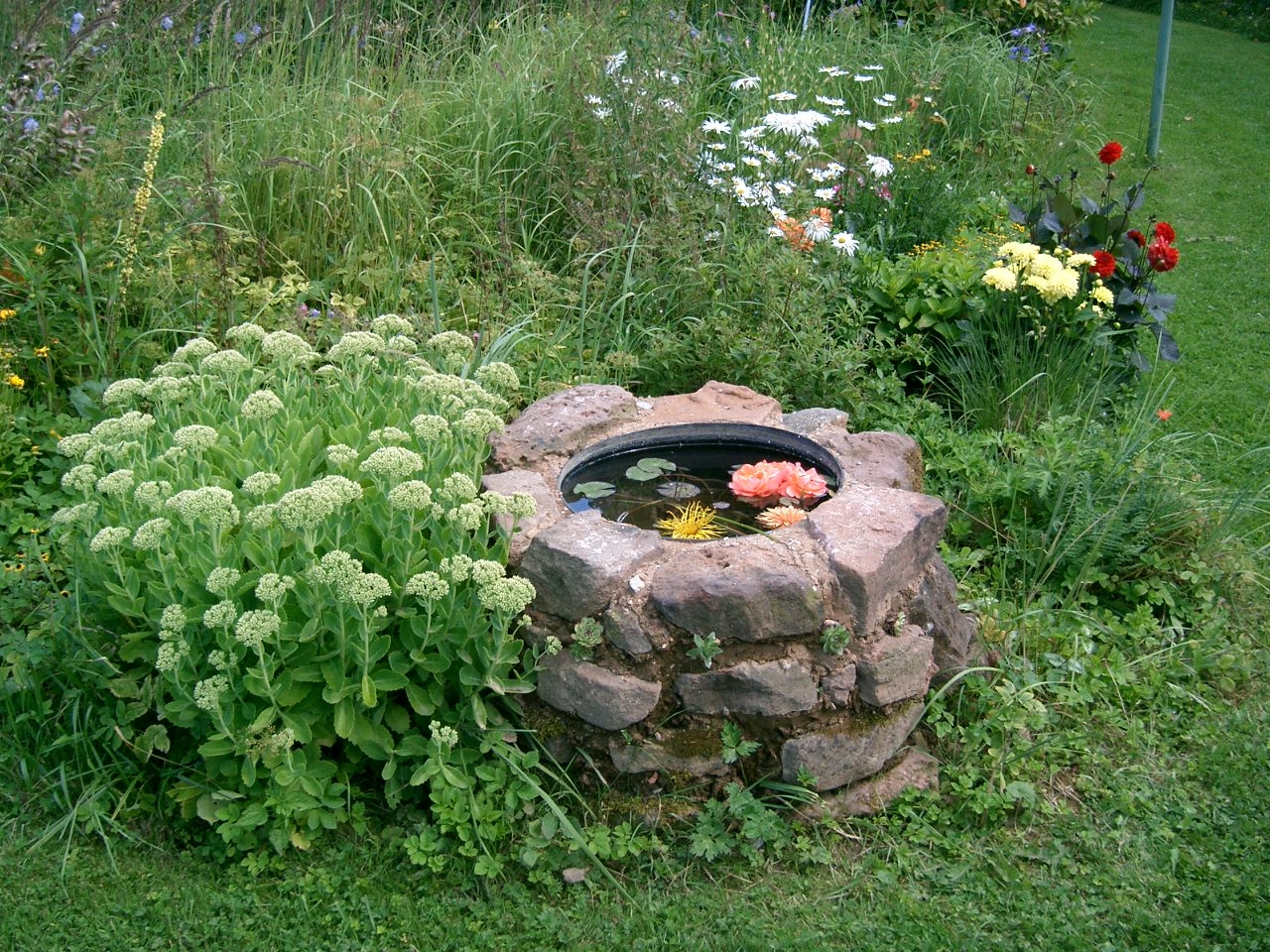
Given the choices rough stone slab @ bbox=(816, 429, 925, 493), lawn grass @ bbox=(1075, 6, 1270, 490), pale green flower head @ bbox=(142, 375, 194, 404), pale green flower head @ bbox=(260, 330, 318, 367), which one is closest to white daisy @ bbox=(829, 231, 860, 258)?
lawn grass @ bbox=(1075, 6, 1270, 490)

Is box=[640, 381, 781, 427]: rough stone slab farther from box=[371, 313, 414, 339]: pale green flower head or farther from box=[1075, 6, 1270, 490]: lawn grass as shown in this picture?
box=[1075, 6, 1270, 490]: lawn grass

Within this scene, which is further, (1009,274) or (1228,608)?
(1009,274)

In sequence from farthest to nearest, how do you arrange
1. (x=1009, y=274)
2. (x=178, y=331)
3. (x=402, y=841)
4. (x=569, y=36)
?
(x=569, y=36) → (x=1009, y=274) → (x=178, y=331) → (x=402, y=841)

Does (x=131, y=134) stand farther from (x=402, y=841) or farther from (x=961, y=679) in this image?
(x=961, y=679)

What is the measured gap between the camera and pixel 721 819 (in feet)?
10.8

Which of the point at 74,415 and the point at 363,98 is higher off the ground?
the point at 363,98

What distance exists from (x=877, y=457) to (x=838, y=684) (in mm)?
927

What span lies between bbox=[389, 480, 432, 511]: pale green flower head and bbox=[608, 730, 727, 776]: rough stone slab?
889mm

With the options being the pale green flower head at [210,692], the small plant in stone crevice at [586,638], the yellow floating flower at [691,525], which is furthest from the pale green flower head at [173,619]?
the yellow floating flower at [691,525]

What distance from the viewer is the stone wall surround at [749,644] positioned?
3.21 metres

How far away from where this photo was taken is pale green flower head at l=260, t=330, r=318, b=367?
3680 mm

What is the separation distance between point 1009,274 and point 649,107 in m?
1.96

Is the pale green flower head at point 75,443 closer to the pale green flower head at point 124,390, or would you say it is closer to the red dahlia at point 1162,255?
the pale green flower head at point 124,390

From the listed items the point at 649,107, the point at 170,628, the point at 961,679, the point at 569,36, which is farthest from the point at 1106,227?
the point at 170,628
